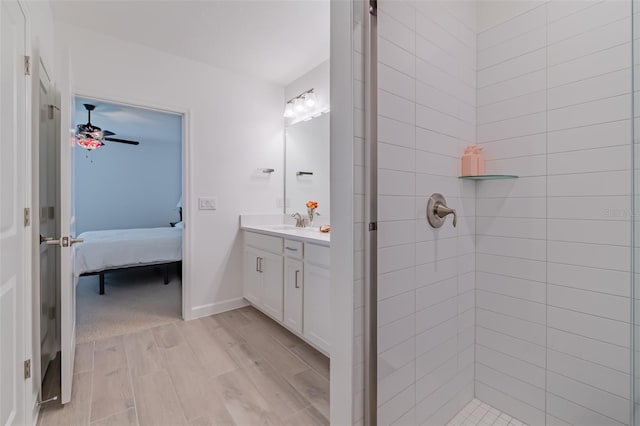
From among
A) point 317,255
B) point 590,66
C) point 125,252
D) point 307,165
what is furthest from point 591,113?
point 125,252

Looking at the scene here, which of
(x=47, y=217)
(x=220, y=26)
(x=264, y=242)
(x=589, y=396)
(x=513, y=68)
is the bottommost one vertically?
(x=589, y=396)

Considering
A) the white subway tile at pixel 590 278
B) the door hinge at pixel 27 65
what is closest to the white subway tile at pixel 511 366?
the white subway tile at pixel 590 278

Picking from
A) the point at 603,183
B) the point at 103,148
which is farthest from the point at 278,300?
the point at 103,148

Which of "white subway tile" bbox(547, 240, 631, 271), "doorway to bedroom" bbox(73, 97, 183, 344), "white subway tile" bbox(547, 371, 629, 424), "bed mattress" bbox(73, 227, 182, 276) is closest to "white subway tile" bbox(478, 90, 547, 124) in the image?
"white subway tile" bbox(547, 240, 631, 271)

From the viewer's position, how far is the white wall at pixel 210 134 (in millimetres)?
2381

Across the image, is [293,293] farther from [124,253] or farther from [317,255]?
[124,253]

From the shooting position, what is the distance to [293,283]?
2.21 metres

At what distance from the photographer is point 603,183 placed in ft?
3.99

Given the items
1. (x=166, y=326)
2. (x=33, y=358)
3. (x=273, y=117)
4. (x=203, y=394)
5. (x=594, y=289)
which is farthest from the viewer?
(x=273, y=117)

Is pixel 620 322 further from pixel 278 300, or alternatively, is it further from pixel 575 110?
pixel 278 300

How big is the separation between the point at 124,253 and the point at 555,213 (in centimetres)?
401

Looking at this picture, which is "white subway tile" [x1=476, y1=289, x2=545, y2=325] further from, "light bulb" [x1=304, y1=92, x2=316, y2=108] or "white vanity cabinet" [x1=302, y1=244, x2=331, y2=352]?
"light bulb" [x1=304, y1=92, x2=316, y2=108]

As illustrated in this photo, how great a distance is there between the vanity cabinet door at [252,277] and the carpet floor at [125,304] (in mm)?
680

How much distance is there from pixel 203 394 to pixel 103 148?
578 centimetres
